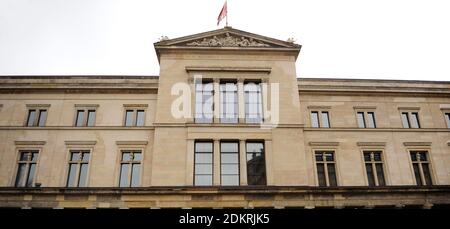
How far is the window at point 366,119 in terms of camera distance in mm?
29797

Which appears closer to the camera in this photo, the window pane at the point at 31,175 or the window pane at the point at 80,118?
the window pane at the point at 31,175

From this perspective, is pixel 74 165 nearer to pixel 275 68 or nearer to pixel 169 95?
pixel 169 95

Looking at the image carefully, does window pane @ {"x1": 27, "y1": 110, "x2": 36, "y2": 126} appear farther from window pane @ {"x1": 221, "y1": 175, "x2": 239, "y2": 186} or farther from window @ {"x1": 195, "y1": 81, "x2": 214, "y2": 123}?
window pane @ {"x1": 221, "y1": 175, "x2": 239, "y2": 186}

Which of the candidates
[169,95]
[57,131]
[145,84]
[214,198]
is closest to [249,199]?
[214,198]

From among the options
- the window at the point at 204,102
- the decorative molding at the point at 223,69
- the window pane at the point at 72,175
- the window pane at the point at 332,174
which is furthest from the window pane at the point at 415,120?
the window pane at the point at 72,175

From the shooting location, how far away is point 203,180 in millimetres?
26391

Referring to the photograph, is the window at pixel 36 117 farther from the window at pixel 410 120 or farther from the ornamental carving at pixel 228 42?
the window at pixel 410 120

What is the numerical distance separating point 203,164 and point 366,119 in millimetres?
12631

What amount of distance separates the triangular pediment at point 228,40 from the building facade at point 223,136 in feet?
0.25

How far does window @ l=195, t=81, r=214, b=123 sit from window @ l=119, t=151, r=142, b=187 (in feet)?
16.1

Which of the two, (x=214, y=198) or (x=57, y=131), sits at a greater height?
(x=57, y=131)

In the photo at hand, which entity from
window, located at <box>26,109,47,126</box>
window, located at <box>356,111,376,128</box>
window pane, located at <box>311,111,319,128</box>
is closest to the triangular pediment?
window pane, located at <box>311,111,319,128</box>

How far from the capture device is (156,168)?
26.3m
